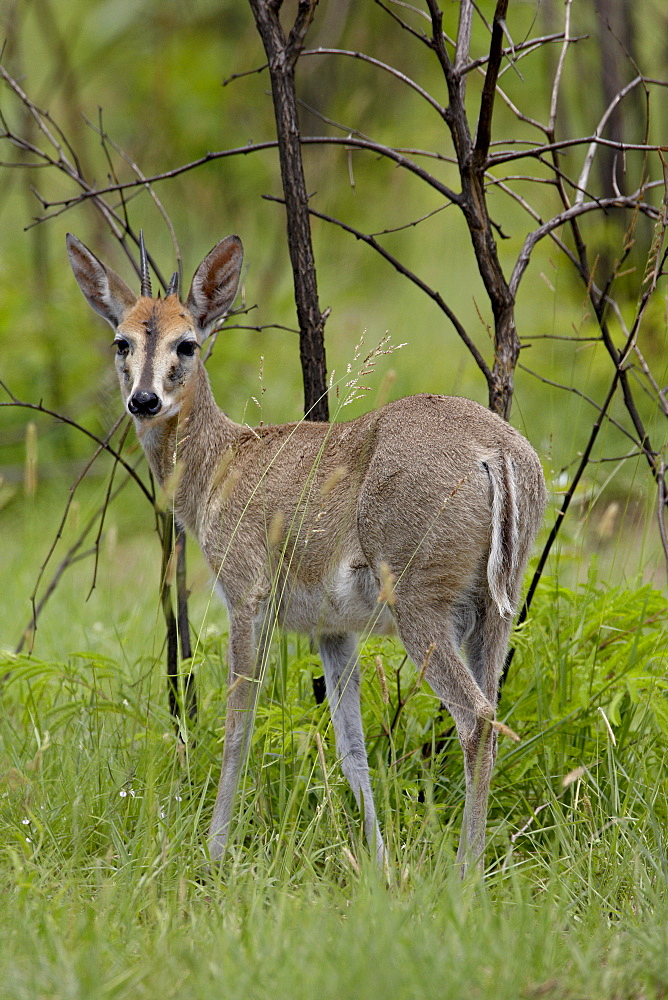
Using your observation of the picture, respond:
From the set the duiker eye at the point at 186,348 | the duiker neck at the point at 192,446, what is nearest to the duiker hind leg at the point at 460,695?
the duiker neck at the point at 192,446

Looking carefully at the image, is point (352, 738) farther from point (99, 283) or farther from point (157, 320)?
point (99, 283)

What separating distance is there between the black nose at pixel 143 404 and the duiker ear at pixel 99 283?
71 centimetres

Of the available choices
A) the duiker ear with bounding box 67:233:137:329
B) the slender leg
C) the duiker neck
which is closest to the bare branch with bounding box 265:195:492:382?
the duiker ear with bounding box 67:233:137:329

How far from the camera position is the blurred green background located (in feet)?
27.7

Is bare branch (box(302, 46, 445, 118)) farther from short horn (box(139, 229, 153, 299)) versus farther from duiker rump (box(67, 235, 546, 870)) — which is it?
short horn (box(139, 229, 153, 299))

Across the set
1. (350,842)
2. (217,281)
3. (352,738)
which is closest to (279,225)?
(217,281)

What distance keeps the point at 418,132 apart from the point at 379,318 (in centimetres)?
290

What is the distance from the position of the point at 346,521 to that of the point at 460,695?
74 centimetres

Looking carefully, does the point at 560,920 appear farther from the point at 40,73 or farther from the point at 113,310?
the point at 40,73

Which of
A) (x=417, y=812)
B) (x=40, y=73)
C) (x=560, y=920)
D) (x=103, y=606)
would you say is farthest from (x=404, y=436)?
(x=40, y=73)

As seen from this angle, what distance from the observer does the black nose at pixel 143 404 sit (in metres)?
4.04

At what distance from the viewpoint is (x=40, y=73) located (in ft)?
55.5

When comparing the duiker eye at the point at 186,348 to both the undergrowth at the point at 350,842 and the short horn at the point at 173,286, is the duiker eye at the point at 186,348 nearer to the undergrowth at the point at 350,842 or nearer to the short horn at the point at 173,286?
the short horn at the point at 173,286

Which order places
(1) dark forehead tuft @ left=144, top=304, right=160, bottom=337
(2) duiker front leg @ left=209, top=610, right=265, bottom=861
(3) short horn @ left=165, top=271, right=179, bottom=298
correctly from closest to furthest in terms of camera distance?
(2) duiker front leg @ left=209, top=610, right=265, bottom=861
(1) dark forehead tuft @ left=144, top=304, right=160, bottom=337
(3) short horn @ left=165, top=271, right=179, bottom=298
